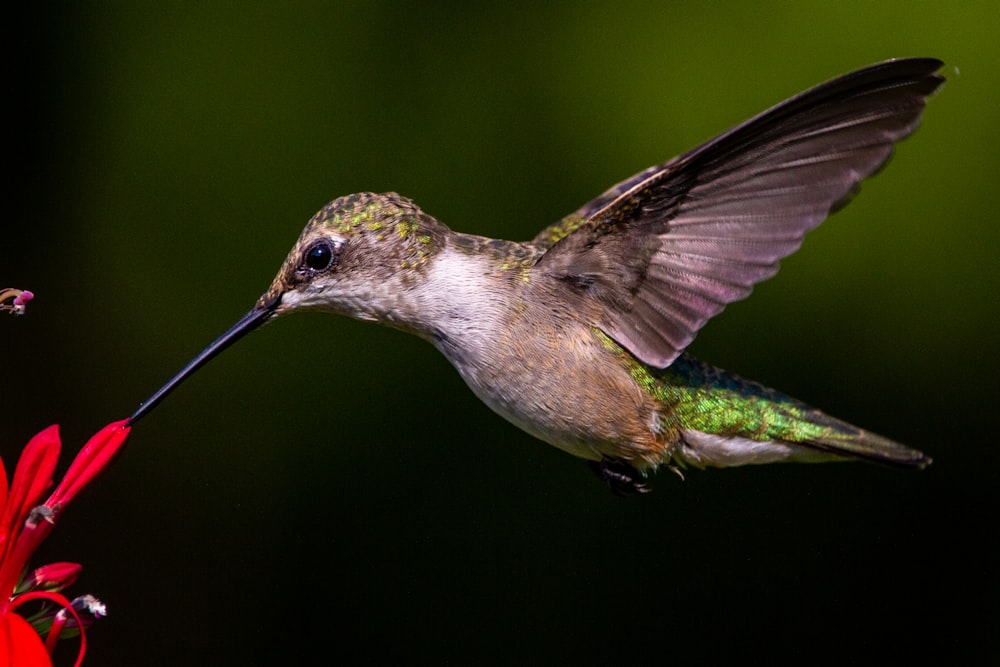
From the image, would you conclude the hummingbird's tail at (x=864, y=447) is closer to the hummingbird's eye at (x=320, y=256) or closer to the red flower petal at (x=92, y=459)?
the hummingbird's eye at (x=320, y=256)

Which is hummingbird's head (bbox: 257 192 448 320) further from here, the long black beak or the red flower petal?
the red flower petal

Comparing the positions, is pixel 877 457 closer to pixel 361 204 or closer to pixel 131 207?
pixel 361 204

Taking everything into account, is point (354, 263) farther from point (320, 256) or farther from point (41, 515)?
point (41, 515)

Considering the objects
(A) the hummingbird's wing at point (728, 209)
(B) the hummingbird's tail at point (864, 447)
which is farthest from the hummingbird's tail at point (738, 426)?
(A) the hummingbird's wing at point (728, 209)

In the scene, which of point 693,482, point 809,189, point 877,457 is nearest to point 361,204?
point 809,189

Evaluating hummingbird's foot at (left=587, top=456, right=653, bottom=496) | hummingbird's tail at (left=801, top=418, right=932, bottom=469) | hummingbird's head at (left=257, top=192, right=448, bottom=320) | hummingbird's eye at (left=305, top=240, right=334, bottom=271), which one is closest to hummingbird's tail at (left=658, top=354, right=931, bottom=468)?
hummingbird's tail at (left=801, top=418, right=932, bottom=469)

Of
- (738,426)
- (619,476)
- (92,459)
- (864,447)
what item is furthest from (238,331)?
(864,447)
